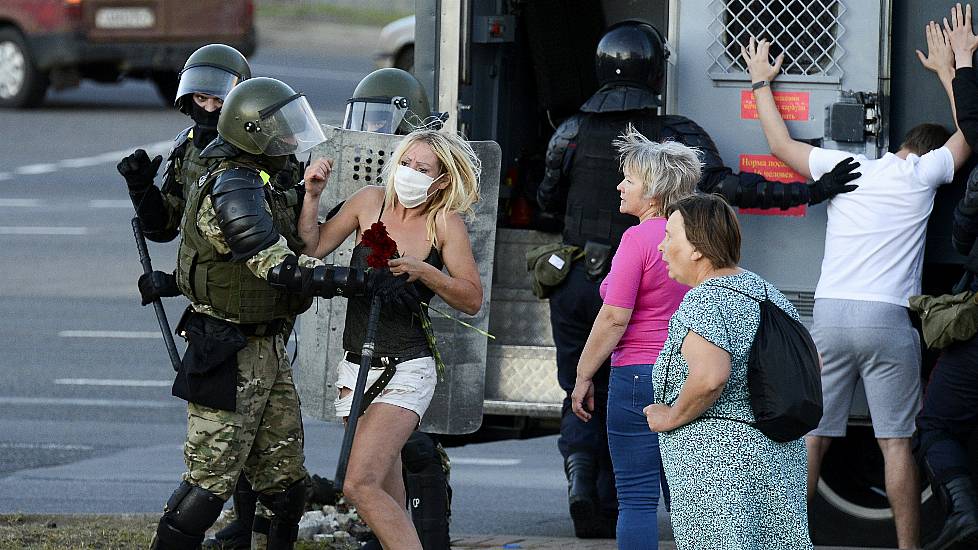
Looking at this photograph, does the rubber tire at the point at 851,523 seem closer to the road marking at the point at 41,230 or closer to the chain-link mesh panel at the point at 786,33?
the chain-link mesh panel at the point at 786,33

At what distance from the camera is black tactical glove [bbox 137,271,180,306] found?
600 cm

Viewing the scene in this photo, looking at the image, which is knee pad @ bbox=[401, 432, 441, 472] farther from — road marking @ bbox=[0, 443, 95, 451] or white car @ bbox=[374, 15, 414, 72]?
white car @ bbox=[374, 15, 414, 72]

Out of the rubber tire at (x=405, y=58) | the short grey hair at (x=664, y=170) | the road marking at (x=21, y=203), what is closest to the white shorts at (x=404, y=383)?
the short grey hair at (x=664, y=170)

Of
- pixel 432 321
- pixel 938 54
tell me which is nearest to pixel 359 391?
pixel 432 321

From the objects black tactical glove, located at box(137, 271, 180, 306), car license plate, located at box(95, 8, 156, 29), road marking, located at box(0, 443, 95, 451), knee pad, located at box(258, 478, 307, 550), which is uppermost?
car license plate, located at box(95, 8, 156, 29)

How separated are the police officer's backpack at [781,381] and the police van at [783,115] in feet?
6.77

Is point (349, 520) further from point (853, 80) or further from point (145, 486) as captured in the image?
point (853, 80)

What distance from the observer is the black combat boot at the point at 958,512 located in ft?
19.4

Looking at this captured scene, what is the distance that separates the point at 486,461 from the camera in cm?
917

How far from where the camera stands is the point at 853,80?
6465 millimetres

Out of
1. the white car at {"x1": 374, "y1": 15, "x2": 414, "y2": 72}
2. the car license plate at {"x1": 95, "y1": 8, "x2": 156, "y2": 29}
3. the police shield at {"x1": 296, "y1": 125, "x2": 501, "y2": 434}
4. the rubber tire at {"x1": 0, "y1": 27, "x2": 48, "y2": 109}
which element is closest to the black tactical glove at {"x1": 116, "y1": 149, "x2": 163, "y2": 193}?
the police shield at {"x1": 296, "y1": 125, "x2": 501, "y2": 434}

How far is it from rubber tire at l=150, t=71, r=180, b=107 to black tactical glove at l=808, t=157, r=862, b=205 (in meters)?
16.2

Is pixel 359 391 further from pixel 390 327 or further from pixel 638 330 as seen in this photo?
pixel 638 330

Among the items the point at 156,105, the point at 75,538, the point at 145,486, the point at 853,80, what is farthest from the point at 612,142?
the point at 156,105
